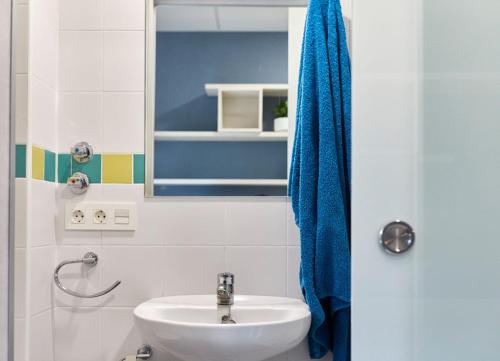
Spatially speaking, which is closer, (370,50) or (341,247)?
(370,50)

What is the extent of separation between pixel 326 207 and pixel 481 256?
31.3 inches

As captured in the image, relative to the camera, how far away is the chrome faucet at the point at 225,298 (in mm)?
1589

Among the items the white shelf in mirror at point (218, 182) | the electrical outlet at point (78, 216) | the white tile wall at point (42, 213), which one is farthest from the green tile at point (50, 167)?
the white shelf in mirror at point (218, 182)

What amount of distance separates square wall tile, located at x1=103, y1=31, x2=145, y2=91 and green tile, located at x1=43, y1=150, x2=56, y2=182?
0.95 ft

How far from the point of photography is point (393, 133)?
0.82 metres

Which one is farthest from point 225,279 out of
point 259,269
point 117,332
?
point 117,332

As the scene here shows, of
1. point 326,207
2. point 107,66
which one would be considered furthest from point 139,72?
point 326,207

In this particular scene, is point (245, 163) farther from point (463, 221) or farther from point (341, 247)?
point (463, 221)

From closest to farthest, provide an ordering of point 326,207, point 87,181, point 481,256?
point 481,256 → point 326,207 → point 87,181

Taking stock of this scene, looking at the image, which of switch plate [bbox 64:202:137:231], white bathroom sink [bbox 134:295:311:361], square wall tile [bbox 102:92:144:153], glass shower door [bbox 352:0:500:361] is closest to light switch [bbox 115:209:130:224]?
switch plate [bbox 64:202:137:231]

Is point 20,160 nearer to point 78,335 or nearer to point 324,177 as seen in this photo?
point 78,335

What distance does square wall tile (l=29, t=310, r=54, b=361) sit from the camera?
1609 mm

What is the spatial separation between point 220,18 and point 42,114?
68cm

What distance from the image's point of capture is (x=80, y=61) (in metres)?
1.81
